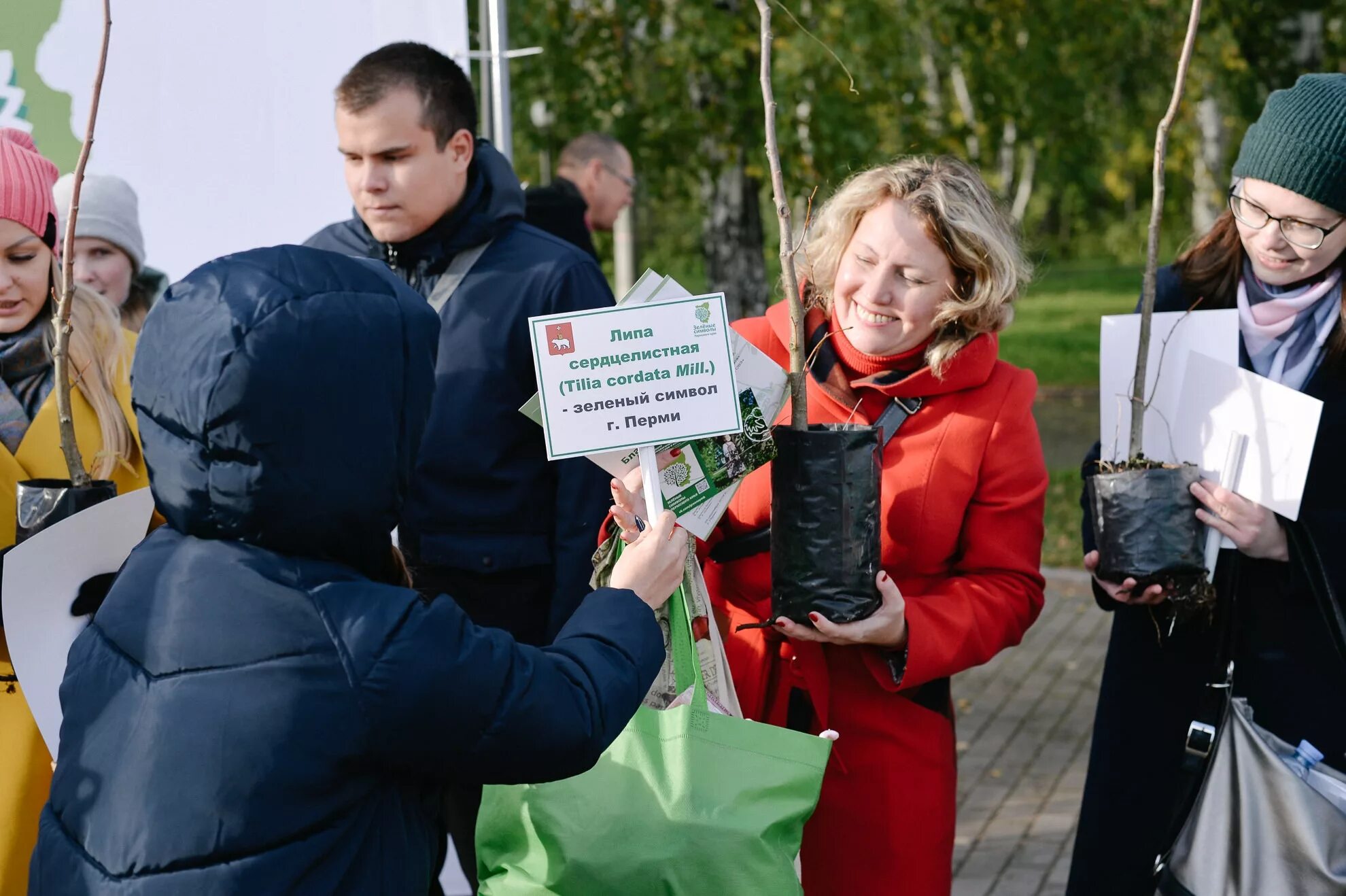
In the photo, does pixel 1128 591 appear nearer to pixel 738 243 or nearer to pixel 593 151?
pixel 593 151

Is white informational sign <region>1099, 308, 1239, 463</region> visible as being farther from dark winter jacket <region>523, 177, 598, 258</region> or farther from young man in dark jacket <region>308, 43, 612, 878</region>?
dark winter jacket <region>523, 177, 598, 258</region>

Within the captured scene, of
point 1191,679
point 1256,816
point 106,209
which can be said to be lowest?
point 1256,816

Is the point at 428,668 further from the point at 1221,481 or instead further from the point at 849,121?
the point at 849,121

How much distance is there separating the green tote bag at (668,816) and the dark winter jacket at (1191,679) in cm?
86

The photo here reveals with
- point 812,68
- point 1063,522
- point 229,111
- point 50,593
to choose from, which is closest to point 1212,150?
point 1063,522

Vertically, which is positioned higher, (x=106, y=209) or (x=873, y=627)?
(x=106, y=209)

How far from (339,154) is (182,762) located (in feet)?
8.61

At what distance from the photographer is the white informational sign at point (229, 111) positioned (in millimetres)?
3723

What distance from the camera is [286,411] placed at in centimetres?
154

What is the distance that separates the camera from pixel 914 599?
2.47 m

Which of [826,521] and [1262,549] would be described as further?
[1262,549]

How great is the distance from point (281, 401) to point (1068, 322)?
20016mm

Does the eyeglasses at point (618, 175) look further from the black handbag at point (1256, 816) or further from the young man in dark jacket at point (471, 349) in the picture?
the black handbag at point (1256, 816)

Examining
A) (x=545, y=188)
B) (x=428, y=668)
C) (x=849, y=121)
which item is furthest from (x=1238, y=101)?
(x=428, y=668)
